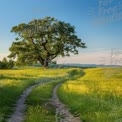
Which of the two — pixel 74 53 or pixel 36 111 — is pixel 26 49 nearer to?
pixel 74 53

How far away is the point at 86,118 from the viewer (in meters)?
18.7

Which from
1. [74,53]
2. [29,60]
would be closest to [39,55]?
[29,60]

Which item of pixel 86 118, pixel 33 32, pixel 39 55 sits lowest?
pixel 86 118

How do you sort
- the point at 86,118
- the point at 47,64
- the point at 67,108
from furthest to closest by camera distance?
1. the point at 47,64
2. the point at 67,108
3. the point at 86,118

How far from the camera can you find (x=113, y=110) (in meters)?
18.7

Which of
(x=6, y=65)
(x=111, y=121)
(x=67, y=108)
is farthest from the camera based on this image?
(x=6, y=65)

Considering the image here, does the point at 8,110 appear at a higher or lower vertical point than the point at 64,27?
lower

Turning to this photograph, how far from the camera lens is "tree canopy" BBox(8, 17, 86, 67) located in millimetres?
97312

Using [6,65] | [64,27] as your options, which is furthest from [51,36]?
[6,65]

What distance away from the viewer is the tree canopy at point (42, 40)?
319 feet

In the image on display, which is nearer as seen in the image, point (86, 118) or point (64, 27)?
point (86, 118)

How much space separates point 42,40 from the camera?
99312 millimetres

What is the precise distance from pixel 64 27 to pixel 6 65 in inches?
1140

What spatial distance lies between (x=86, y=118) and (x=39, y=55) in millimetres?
79853
